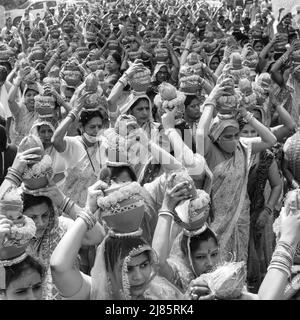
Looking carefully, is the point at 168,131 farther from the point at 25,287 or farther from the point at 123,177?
the point at 25,287

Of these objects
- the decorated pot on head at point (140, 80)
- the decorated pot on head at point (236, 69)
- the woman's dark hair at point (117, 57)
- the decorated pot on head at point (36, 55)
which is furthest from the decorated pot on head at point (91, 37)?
the decorated pot on head at point (140, 80)

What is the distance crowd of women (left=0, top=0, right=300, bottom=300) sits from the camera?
8.69 ft

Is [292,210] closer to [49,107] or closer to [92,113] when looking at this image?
[92,113]

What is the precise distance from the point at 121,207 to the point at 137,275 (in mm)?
273

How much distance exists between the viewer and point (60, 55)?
30.7 feet

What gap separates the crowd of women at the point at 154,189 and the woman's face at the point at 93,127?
11 millimetres

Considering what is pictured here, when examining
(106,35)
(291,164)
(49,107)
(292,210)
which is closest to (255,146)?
(291,164)

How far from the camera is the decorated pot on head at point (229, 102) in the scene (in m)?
4.28

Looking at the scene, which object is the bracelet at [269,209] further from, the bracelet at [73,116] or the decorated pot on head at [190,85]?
the bracelet at [73,116]

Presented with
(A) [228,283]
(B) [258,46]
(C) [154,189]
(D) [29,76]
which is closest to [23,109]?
(D) [29,76]

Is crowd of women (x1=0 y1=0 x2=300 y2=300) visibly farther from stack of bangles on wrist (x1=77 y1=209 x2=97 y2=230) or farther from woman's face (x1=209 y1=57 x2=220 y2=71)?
woman's face (x1=209 y1=57 x2=220 y2=71)

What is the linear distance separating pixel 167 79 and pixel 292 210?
18.3 feet

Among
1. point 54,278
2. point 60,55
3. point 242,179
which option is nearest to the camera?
point 54,278

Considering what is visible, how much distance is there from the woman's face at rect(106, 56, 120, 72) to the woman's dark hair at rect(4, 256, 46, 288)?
19.3ft
